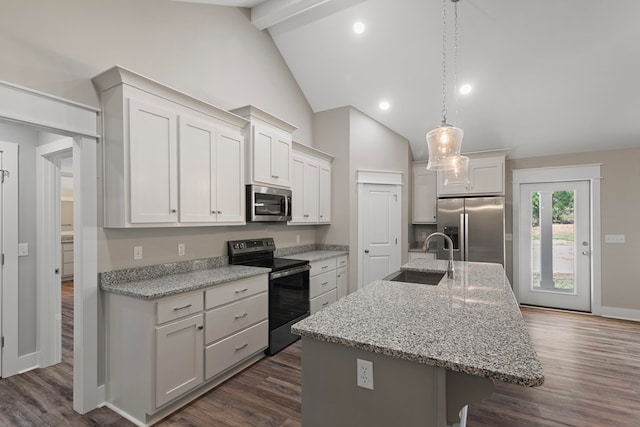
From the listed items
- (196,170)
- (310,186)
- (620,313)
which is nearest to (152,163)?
(196,170)

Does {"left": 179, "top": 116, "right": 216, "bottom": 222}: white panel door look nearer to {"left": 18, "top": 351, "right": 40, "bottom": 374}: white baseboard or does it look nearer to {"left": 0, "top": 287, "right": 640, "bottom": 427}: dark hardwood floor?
{"left": 0, "top": 287, "right": 640, "bottom": 427}: dark hardwood floor

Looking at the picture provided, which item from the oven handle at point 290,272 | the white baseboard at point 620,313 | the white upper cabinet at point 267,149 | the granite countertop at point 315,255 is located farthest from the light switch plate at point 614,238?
the white upper cabinet at point 267,149

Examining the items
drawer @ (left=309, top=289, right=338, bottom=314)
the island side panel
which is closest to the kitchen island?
the island side panel

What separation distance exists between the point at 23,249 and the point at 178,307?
1.69 meters

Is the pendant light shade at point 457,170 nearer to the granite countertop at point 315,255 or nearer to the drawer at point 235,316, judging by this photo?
the granite countertop at point 315,255

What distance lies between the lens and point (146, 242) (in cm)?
256

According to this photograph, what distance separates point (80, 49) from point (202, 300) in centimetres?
198

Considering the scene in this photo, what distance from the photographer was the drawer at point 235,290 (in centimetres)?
241

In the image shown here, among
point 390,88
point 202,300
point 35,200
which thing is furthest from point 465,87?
point 35,200

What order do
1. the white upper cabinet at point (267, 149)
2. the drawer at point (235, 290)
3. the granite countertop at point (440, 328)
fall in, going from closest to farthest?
the granite countertop at point (440, 328), the drawer at point (235, 290), the white upper cabinet at point (267, 149)

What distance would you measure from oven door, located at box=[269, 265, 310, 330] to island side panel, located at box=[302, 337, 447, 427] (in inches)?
67.9

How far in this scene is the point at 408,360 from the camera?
117 centimetres

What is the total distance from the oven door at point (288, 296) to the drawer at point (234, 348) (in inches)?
6.7

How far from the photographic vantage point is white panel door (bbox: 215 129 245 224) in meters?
2.89
